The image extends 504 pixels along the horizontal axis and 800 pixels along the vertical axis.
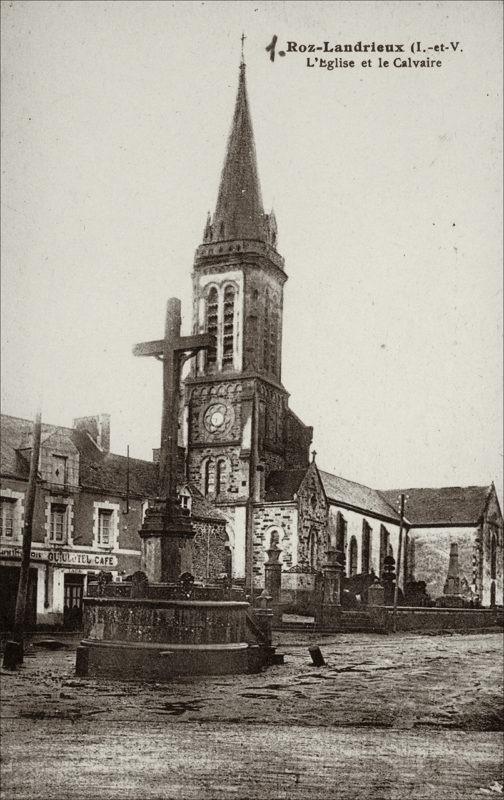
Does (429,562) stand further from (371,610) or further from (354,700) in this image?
(354,700)

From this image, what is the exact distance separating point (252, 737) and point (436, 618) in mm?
27730

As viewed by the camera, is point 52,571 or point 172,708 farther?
point 52,571

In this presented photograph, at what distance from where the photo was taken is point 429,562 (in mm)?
63375

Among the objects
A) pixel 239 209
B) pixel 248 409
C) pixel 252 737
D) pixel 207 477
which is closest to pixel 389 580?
pixel 207 477

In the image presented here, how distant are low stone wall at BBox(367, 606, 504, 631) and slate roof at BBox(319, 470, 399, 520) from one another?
1484cm

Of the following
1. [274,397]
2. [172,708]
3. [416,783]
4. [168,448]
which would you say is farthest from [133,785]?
[274,397]

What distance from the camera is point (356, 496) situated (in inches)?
2377

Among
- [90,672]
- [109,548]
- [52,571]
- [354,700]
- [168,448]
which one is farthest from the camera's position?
[109,548]

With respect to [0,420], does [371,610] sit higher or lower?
lower

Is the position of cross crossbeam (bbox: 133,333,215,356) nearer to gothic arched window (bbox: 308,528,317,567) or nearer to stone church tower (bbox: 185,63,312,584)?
stone church tower (bbox: 185,63,312,584)

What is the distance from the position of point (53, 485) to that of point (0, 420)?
9.50 feet

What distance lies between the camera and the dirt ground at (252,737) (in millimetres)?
6789

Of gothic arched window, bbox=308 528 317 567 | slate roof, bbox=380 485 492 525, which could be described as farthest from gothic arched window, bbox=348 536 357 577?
slate roof, bbox=380 485 492 525

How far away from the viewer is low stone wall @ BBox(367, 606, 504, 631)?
31219mm
